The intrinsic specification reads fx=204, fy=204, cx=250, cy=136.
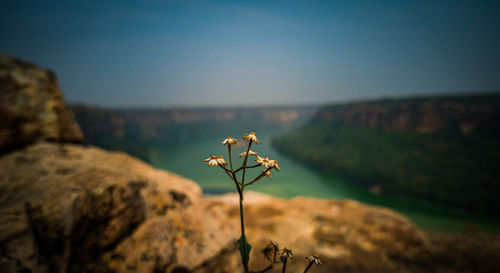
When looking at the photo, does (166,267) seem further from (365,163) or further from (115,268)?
(365,163)

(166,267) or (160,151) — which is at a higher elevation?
(166,267)

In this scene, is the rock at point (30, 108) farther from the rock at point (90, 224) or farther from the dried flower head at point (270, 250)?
the dried flower head at point (270, 250)

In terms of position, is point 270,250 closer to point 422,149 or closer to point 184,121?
point 422,149

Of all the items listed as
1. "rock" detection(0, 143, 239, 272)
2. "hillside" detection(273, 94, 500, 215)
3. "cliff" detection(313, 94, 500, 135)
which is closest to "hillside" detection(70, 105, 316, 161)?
"hillside" detection(273, 94, 500, 215)

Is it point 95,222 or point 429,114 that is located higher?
point 429,114

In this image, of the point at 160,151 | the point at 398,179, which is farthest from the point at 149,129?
the point at 398,179

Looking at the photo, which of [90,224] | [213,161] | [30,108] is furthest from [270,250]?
[30,108]
